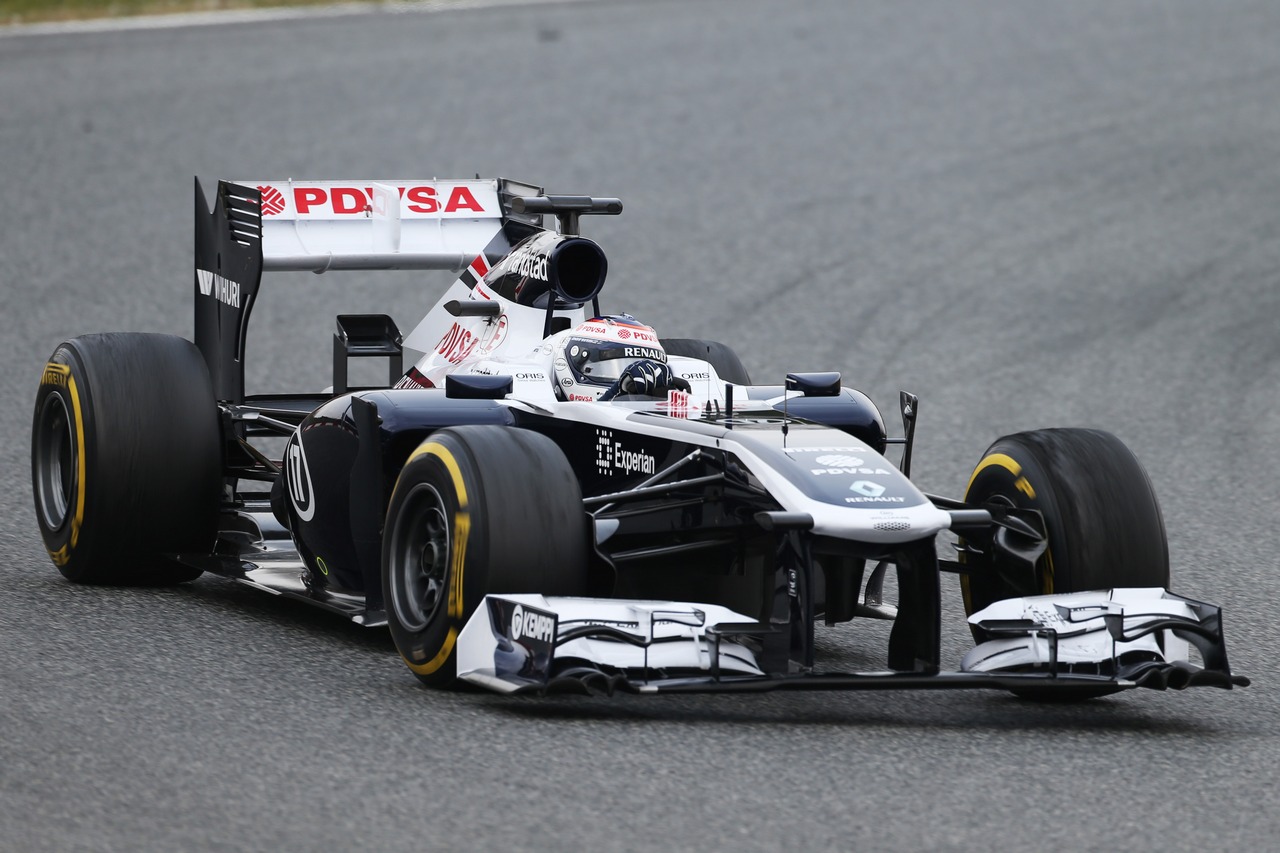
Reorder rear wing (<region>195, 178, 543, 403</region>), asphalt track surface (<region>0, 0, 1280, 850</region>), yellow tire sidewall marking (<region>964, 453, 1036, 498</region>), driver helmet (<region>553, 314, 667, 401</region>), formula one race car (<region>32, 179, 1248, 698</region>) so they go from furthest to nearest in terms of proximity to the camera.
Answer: rear wing (<region>195, 178, 543, 403</region>) < driver helmet (<region>553, 314, 667, 401</region>) < yellow tire sidewall marking (<region>964, 453, 1036, 498</region>) < formula one race car (<region>32, 179, 1248, 698</region>) < asphalt track surface (<region>0, 0, 1280, 850</region>)

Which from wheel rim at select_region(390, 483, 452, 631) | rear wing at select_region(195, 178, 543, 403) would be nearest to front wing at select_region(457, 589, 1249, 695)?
wheel rim at select_region(390, 483, 452, 631)

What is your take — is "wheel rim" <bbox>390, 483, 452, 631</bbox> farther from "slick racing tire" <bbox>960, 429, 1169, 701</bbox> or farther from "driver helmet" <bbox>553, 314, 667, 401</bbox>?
"slick racing tire" <bbox>960, 429, 1169, 701</bbox>

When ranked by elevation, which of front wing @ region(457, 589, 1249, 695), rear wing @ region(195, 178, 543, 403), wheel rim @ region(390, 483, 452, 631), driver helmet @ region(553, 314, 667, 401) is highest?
rear wing @ region(195, 178, 543, 403)

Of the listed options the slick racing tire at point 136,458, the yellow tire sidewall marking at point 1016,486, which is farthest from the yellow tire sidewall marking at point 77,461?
the yellow tire sidewall marking at point 1016,486

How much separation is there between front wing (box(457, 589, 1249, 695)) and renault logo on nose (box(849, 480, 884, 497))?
51 centimetres

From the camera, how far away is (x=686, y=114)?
2267 centimetres

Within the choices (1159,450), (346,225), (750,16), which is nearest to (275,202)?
(346,225)

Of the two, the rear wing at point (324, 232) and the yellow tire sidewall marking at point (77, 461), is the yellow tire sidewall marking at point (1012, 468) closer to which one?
the rear wing at point (324, 232)

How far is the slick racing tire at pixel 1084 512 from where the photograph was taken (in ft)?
22.5

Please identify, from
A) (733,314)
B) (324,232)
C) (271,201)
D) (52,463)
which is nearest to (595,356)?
(324,232)

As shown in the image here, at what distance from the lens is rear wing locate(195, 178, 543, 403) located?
8945mm

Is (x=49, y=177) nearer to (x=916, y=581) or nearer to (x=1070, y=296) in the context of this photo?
(x=1070, y=296)

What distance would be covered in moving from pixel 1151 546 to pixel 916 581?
100 cm

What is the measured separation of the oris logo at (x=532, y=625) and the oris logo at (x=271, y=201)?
3.54 m
